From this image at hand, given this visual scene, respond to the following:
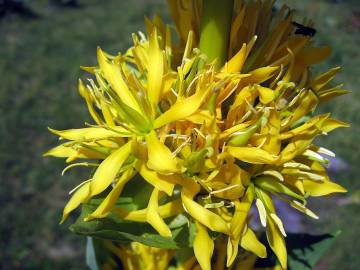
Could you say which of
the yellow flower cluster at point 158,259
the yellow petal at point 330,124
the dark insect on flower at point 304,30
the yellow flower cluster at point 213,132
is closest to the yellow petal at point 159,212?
the yellow flower cluster at point 213,132

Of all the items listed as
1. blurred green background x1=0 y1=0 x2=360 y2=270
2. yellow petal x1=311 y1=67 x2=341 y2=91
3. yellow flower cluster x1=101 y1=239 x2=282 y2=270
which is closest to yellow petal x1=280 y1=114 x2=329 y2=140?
yellow petal x1=311 y1=67 x2=341 y2=91

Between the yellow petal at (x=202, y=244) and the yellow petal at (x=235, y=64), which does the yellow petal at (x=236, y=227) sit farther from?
the yellow petal at (x=235, y=64)

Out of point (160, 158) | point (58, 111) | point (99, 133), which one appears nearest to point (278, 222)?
point (160, 158)

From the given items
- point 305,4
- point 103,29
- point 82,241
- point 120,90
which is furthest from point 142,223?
point 305,4

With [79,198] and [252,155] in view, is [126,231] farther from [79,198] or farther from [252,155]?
[252,155]

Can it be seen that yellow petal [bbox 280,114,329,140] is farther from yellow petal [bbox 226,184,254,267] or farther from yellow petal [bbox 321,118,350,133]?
yellow petal [bbox 226,184,254,267]

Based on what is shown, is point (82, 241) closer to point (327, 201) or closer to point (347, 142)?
point (327, 201)

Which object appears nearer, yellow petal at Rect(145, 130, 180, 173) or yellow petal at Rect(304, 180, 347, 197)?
yellow petal at Rect(145, 130, 180, 173)
